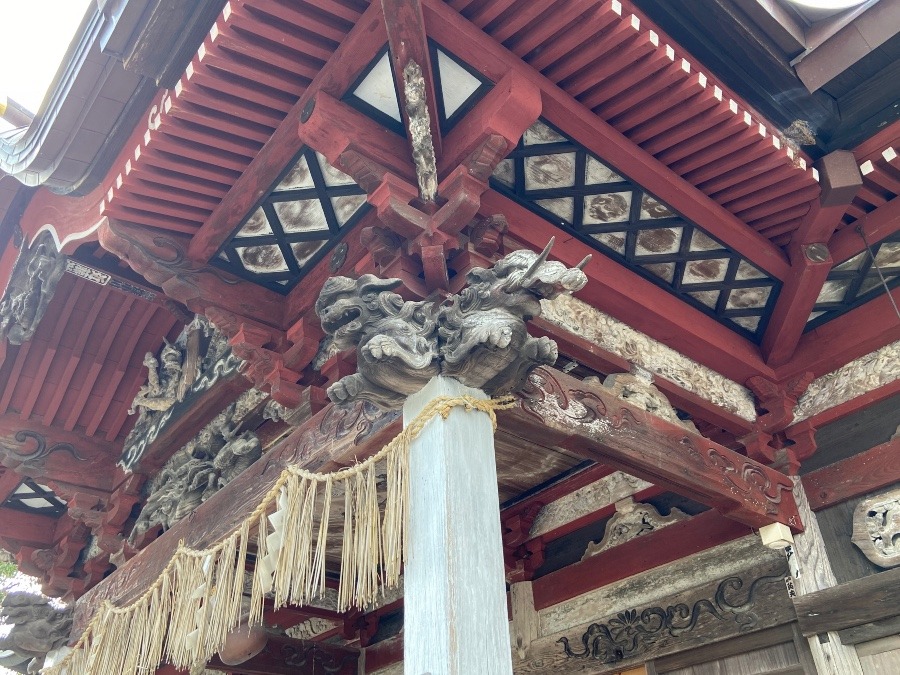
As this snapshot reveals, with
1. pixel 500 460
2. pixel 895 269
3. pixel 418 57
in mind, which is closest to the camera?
pixel 418 57

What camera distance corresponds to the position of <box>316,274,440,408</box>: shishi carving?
2.80 m

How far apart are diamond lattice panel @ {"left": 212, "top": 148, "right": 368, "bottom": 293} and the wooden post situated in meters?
2.92

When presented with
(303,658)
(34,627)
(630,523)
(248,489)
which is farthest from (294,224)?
(303,658)

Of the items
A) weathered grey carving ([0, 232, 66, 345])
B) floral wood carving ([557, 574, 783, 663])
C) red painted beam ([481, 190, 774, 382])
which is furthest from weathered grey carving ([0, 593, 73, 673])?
red painted beam ([481, 190, 774, 382])

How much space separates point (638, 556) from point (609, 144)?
268 centimetres

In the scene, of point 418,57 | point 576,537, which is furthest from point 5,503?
point 418,57

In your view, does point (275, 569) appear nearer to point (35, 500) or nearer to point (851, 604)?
point (851, 604)

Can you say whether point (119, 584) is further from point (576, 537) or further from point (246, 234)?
point (576, 537)

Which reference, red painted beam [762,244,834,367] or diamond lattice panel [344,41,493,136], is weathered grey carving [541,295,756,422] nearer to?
red painted beam [762,244,834,367]

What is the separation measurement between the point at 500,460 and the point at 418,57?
2774 mm

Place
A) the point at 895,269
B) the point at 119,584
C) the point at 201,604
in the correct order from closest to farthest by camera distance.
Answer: the point at 201,604, the point at 895,269, the point at 119,584

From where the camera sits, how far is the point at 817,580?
3.96 m

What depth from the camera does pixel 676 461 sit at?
359 cm

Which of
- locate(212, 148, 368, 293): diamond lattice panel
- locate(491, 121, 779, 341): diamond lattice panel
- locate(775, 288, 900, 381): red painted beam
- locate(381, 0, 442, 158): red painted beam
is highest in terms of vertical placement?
locate(212, 148, 368, 293): diamond lattice panel
